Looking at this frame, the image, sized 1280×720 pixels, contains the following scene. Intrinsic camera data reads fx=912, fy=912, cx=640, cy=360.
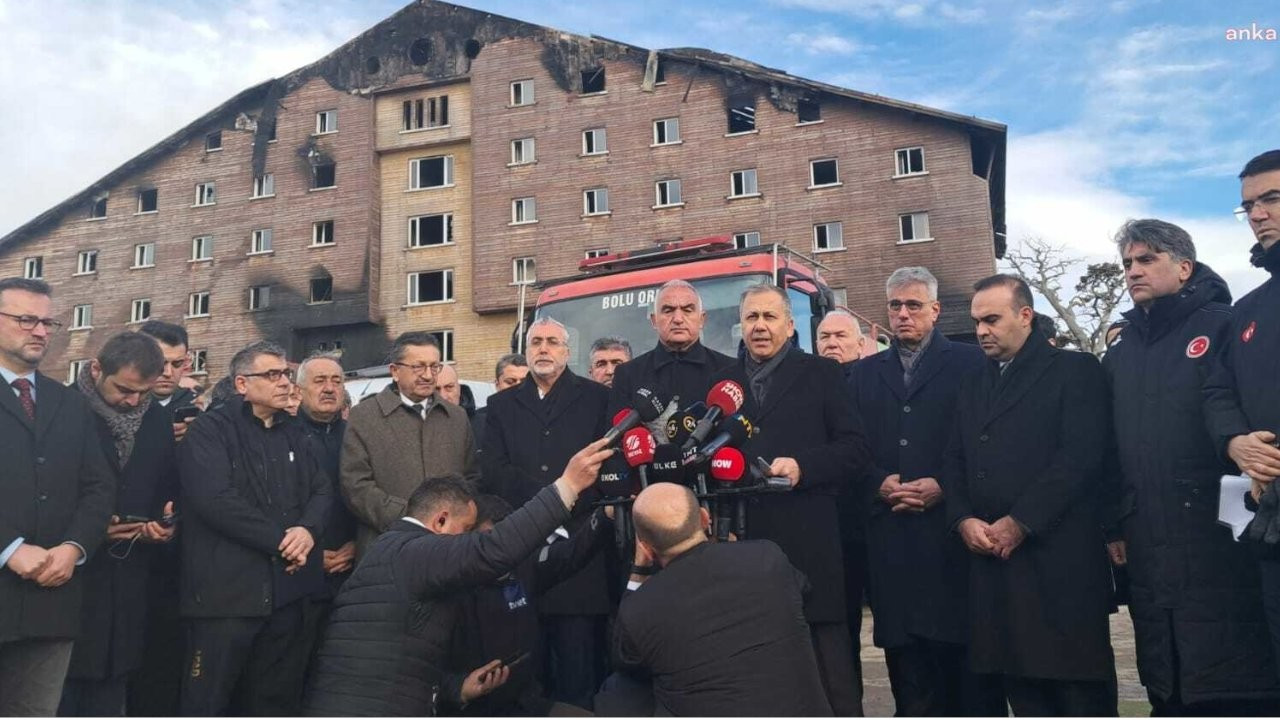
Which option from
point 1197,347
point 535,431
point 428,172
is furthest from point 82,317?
point 1197,347

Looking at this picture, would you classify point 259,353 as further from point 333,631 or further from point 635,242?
point 635,242

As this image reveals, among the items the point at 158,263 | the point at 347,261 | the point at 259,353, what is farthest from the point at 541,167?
the point at 259,353

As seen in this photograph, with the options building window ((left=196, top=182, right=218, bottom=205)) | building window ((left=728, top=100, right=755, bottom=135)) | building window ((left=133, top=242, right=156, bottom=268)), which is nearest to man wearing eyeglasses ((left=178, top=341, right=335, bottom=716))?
building window ((left=728, top=100, right=755, bottom=135))

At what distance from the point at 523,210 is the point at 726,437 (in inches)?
1161

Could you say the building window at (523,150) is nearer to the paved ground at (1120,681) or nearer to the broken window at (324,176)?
the broken window at (324,176)

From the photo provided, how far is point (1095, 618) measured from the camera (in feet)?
13.1

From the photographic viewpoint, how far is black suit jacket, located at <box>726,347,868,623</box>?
13.7 ft

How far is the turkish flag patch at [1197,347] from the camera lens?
3.94 m

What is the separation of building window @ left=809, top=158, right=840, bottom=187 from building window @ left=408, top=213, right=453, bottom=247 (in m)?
13.1

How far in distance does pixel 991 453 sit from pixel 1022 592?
0.65 meters

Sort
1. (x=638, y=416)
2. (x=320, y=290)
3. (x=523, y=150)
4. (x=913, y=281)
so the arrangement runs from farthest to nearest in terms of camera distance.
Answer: (x=320, y=290) < (x=523, y=150) < (x=913, y=281) < (x=638, y=416)

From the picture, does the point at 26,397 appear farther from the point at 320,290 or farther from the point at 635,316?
the point at 320,290

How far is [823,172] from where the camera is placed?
98.5ft

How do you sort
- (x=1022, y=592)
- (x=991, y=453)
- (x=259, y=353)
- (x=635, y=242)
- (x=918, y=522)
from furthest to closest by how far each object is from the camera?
(x=635, y=242), (x=259, y=353), (x=918, y=522), (x=991, y=453), (x=1022, y=592)
